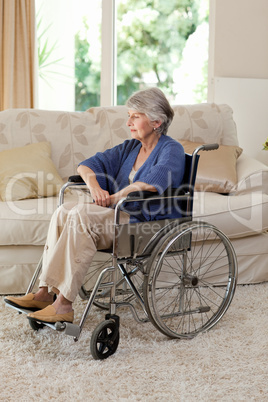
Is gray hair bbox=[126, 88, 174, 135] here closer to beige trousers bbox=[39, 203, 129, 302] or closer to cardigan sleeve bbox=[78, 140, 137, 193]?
cardigan sleeve bbox=[78, 140, 137, 193]

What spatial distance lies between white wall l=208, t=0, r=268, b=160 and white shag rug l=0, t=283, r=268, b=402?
2.01 metres

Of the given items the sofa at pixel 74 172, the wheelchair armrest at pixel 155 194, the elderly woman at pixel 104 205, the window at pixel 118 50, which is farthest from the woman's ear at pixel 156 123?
the window at pixel 118 50

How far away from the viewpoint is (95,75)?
14.9 ft

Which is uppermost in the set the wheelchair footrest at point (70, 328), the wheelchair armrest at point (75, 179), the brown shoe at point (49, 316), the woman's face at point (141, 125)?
the woman's face at point (141, 125)

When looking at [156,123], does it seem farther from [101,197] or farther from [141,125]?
[101,197]

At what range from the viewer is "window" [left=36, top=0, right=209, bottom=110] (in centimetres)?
440

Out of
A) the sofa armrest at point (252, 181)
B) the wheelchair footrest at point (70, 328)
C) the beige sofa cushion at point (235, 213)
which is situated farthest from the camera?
the sofa armrest at point (252, 181)

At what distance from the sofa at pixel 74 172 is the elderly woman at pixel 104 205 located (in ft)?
1.43

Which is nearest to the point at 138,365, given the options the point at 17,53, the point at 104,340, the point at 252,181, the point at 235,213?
the point at 104,340

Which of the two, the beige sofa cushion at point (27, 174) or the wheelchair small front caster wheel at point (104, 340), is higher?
the beige sofa cushion at point (27, 174)

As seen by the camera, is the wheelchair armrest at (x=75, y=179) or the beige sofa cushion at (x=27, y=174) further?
the beige sofa cushion at (x=27, y=174)

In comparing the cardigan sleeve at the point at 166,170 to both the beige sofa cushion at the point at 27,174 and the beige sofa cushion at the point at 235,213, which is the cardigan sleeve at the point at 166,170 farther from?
the beige sofa cushion at the point at 27,174

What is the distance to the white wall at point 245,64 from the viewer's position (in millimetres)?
4082

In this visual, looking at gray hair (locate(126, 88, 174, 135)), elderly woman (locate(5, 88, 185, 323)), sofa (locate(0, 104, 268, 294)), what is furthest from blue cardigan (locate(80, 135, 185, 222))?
sofa (locate(0, 104, 268, 294))
